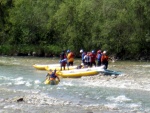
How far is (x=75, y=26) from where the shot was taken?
4838 centimetres

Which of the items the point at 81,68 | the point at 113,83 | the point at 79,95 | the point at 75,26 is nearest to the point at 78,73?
the point at 81,68

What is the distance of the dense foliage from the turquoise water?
18794 millimetres

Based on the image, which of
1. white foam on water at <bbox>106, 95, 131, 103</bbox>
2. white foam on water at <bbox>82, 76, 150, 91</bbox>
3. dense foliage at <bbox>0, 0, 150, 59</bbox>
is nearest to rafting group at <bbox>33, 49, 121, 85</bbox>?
white foam on water at <bbox>82, 76, 150, 91</bbox>

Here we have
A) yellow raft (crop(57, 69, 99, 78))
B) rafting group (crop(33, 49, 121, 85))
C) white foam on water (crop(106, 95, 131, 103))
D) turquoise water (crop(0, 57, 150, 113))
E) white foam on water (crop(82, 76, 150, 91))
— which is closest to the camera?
turquoise water (crop(0, 57, 150, 113))

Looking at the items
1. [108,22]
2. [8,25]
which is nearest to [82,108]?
[108,22]

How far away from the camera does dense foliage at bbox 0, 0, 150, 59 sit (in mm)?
43531

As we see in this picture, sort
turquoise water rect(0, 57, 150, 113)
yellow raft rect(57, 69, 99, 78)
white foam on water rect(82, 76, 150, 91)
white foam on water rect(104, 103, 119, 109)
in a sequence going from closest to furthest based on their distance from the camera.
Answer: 1. turquoise water rect(0, 57, 150, 113)
2. white foam on water rect(104, 103, 119, 109)
3. white foam on water rect(82, 76, 150, 91)
4. yellow raft rect(57, 69, 99, 78)

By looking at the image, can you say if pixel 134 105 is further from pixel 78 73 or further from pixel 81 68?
pixel 81 68

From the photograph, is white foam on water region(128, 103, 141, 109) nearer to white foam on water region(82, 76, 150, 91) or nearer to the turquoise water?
the turquoise water

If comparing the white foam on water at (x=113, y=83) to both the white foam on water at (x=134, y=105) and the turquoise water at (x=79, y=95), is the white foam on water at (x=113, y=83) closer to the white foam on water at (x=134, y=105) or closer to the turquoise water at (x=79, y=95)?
the turquoise water at (x=79, y=95)

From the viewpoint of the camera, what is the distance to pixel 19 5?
189ft

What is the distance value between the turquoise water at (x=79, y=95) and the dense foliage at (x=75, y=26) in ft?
61.7

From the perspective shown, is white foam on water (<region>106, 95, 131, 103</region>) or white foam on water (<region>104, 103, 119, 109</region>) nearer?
white foam on water (<region>104, 103, 119, 109</region>)

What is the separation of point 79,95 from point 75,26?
29.7m
